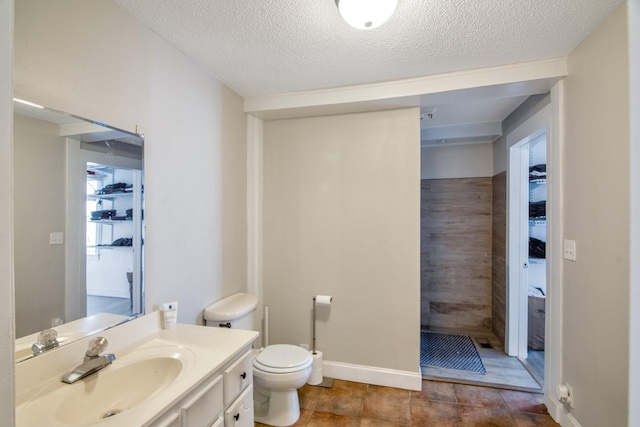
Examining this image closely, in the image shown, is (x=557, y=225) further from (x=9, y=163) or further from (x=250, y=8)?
(x=9, y=163)

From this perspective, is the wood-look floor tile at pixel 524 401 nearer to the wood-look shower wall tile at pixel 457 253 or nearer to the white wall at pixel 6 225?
the wood-look shower wall tile at pixel 457 253

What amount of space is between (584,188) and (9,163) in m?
2.43

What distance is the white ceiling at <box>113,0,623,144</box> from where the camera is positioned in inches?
54.3

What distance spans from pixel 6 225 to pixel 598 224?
2.34 metres

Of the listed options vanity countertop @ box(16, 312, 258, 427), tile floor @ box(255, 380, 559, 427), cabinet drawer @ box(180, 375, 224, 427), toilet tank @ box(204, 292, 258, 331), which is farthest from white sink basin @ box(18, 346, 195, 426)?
tile floor @ box(255, 380, 559, 427)

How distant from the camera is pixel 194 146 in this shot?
6.15 feet

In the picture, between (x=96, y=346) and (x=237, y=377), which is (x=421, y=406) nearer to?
(x=237, y=377)

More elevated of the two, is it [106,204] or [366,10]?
[366,10]

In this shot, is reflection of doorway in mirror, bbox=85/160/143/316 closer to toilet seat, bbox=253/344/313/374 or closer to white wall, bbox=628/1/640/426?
toilet seat, bbox=253/344/313/374

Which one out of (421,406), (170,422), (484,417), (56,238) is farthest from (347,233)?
(56,238)

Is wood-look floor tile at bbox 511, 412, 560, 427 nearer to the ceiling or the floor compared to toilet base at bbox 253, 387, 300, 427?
nearer to the floor

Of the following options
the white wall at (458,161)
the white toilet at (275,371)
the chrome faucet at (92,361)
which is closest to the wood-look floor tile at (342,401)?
the white toilet at (275,371)

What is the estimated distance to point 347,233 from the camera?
8.01ft

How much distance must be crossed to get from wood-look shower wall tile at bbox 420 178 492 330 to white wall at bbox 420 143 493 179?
0.08 m
